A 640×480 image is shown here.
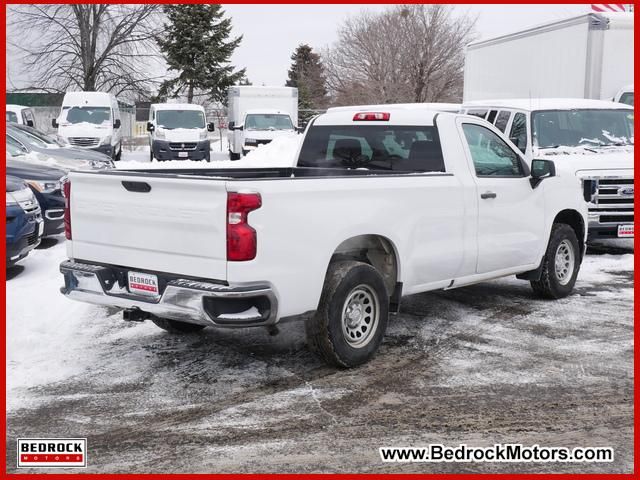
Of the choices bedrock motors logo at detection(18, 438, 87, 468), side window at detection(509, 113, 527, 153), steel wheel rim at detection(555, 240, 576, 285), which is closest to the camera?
bedrock motors logo at detection(18, 438, 87, 468)

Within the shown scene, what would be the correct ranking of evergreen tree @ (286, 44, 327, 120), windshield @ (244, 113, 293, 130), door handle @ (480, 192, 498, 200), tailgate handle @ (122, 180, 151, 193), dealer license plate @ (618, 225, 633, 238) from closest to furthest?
tailgate handle @ (122, 180, 151, 193) < door handle @ (480, 192, 498, 200) < dealer license plate @ (618, 225, 633, 238) < windshield @ (244, 113, 293, 130) < evergreen tree @ (286, 44, 327, 120)

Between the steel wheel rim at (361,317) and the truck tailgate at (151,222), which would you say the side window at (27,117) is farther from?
the steel wheel rim at (361,317)

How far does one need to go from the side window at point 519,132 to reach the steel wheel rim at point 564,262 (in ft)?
10.4

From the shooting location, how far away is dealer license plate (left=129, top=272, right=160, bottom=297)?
5434 millimetres

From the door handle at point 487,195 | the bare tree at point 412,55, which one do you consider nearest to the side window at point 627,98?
the door handle at point 487,195

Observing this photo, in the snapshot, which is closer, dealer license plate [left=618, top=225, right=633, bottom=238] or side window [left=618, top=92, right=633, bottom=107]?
dealer license plate [left=618, top=225, right=633, bottom=238]

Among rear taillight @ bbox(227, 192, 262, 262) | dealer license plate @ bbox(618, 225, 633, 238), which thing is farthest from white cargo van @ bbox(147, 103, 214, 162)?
rear taillight @ bbox(227, 192, 262, 262)

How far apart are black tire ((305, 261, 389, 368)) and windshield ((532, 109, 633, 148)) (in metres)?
6.21

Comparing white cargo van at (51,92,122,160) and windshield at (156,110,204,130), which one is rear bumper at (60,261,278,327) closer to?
white cargo van at (51,92,122,160)

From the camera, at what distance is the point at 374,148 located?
7262 mm

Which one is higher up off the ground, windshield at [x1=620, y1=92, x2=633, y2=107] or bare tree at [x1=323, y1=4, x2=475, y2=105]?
bare tree at [x1=323, y1=4, x2=475, y2=105]

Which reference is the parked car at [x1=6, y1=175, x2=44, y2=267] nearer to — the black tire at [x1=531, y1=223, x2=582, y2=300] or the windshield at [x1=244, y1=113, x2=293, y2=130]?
the black tire at [x1=531, y1=223, x2=582, y2=300]

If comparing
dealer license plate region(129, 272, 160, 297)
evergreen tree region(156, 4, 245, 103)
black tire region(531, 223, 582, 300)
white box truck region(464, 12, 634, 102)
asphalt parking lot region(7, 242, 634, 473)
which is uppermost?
evergreen tree region(156, 4, 245, 103)

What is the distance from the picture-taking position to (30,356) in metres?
6.25
